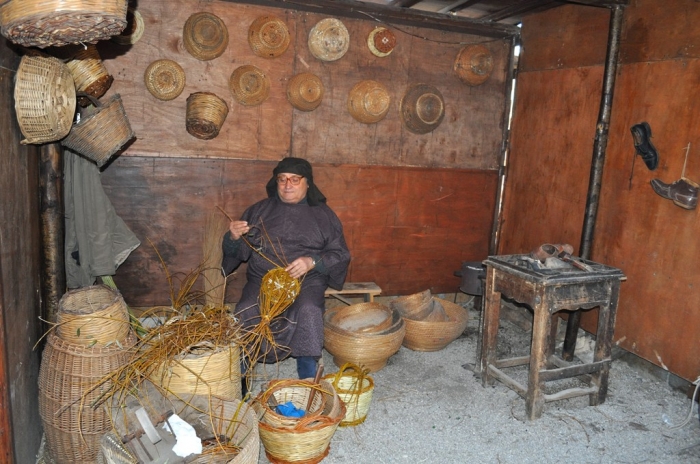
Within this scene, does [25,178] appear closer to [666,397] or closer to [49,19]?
[49,19]

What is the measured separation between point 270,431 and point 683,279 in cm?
296

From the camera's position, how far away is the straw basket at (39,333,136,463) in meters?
2.46

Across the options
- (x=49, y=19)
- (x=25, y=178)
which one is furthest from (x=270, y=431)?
(x=49, y=19)

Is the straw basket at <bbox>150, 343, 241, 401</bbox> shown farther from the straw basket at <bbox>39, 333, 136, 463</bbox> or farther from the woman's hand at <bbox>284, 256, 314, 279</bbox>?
the woman's hand at <bbox>284, 256, 314, 279</bbox>

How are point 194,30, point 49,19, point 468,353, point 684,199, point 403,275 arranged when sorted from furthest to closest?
point 403,275 → point 468,353 → point 194,30 → point 684,199 → point 49,19

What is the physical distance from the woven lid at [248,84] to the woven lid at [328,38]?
50 cm

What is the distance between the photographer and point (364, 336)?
3631 mm

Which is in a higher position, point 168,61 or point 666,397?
point 168,61

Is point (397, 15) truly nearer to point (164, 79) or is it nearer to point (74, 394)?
point (164, 79)

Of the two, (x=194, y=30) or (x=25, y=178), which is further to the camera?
(x=194, y=30)

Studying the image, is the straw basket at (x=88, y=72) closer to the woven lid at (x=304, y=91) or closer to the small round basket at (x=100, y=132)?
the small round basket at (x=100, y=132)

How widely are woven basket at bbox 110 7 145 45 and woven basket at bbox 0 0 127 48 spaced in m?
2.10

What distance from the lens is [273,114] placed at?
4418 mm

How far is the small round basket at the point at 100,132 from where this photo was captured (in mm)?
2764
